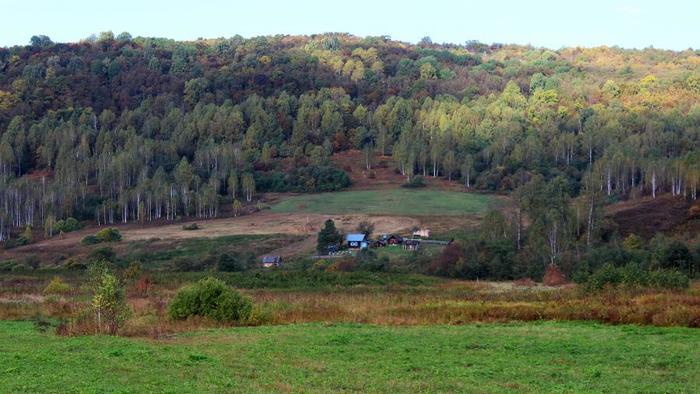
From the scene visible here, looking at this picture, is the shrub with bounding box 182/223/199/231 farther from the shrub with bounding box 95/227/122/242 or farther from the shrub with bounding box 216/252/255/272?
the shrub with bounding box 216/252/255/272

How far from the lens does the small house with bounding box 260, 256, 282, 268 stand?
274ft

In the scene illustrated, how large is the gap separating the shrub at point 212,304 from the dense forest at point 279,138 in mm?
76043

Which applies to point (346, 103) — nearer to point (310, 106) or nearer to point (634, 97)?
point (310, 106)

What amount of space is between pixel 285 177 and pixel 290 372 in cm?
12277

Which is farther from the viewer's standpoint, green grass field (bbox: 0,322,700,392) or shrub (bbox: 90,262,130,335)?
shrub (bbox: 90,262,130,335)

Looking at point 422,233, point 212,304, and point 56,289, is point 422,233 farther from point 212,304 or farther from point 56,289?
point 212,304

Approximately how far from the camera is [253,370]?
20.8m

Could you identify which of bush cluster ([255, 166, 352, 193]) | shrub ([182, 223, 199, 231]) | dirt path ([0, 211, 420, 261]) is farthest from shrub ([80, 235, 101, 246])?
→ bush cluster ([255, 166, 352, 193])

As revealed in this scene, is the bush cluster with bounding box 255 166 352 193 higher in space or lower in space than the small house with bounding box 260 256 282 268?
higher

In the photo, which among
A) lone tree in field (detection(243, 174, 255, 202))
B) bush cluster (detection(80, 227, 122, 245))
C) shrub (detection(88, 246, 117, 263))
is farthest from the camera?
lone tree in field (detection(243, 174, 255, 202))

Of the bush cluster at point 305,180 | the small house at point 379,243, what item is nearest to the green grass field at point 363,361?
the small house at point 379,243

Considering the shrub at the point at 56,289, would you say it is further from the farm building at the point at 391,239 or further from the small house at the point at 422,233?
the small house at the point at 422,233

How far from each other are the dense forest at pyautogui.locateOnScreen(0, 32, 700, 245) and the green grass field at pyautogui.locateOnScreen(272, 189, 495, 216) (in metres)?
8.02

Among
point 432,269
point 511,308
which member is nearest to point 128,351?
point 511,308
